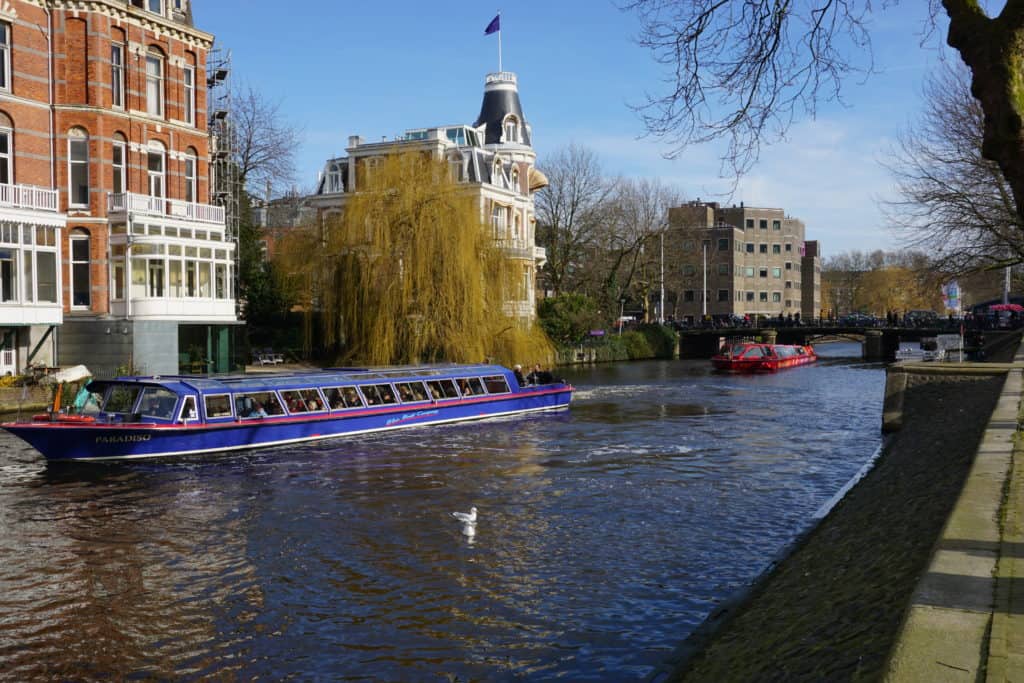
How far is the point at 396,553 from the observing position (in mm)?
14609

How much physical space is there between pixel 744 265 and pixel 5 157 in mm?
103843

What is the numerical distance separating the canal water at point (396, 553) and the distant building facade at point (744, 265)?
90.1 meters

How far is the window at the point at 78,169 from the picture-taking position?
3603 cm

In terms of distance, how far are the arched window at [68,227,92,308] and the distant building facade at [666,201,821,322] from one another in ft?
268

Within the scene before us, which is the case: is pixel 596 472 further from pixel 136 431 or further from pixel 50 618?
pixel 50 618

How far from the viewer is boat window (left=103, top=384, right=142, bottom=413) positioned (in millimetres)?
23984

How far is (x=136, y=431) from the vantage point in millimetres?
23109

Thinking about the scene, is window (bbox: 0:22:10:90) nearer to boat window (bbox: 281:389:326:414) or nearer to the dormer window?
boat window (bbox: 281:389:326:414)

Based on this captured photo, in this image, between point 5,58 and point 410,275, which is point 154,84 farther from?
point 410,275

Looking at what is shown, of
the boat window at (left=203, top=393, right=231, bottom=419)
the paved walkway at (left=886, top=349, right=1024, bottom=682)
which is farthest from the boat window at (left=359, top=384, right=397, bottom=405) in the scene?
the paved walkway at (left=886, top=349, right=1024, bottom=682)

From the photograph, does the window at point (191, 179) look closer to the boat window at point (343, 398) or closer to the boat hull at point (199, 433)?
the boat window at point (343, 398)

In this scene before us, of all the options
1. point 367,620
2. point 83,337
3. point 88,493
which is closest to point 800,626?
point 367,620

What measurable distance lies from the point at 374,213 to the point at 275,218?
129 ft

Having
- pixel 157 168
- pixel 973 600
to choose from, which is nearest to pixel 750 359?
pixel 157 168
